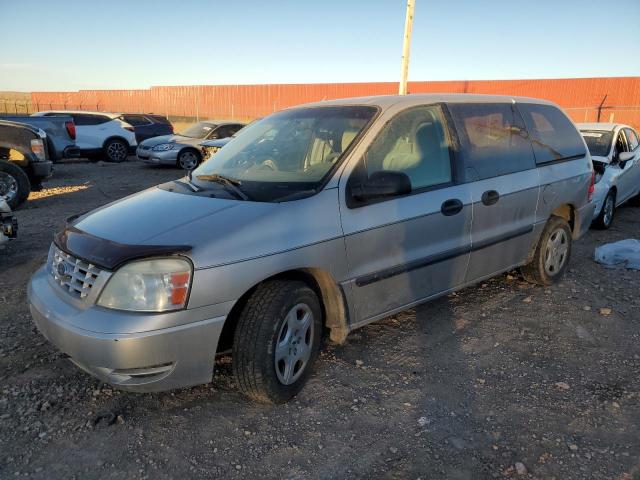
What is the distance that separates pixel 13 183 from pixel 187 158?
6304 millimetres

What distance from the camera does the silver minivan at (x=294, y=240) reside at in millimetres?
2473

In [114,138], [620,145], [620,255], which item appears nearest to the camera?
[620,255]

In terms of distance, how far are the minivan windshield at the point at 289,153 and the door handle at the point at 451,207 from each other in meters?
0.79

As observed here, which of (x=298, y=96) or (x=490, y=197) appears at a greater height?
(x=298, y=96)

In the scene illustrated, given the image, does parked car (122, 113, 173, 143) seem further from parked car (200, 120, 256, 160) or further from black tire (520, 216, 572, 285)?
black tire (520, 216, 572, 285)

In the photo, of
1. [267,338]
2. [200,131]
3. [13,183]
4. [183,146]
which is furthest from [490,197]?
[200,131]

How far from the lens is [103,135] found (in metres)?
15.7

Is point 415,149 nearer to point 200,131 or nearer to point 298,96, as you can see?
Result: point 200,131

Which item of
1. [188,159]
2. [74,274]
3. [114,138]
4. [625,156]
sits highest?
[625,156]

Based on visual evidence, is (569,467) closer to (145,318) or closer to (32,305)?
(145,318)

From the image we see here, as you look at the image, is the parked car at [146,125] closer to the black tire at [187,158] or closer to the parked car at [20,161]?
the black tire at [187,158]

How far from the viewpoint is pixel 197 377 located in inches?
103

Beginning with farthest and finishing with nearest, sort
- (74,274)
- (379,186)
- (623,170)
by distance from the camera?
(623,170) < (379,186) < (74,274)

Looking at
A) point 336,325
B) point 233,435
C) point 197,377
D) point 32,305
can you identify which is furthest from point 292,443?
point 32,305
